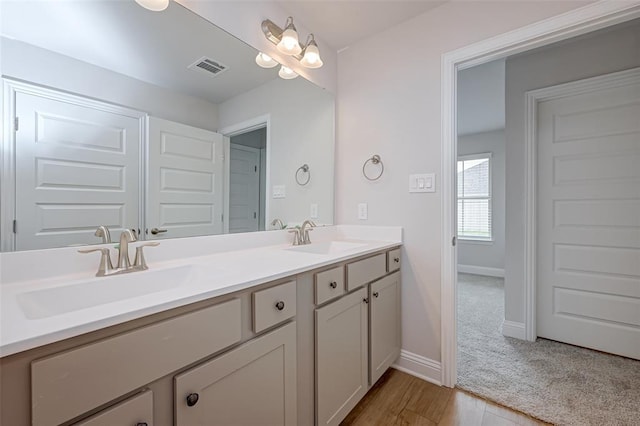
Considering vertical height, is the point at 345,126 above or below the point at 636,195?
above

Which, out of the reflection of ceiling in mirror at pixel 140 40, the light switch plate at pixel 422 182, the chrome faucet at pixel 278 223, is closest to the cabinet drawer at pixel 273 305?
the chrome faucet at pixel 278 223

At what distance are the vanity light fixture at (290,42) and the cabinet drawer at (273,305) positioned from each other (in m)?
1.44

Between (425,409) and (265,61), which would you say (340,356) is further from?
(265,61)

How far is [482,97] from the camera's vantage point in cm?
342

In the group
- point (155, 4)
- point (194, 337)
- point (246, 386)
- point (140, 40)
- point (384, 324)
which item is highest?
point (155, 4)

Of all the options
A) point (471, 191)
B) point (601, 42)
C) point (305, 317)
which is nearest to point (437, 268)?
point (305, 317)

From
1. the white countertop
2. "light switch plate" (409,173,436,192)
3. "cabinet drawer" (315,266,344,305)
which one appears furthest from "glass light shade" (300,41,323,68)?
"cabinet drawer" (315,266,344,305)

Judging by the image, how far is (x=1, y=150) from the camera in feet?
Result: 2.86

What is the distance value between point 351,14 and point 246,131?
1074 mm

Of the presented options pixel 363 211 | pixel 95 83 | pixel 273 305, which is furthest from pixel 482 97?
pixel 95 83

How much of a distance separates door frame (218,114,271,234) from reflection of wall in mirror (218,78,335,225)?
17mm

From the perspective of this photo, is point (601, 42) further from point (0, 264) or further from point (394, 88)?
point (0, 264)

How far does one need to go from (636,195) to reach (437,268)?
162cm

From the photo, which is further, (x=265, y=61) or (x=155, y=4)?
(x=265, y=61)
